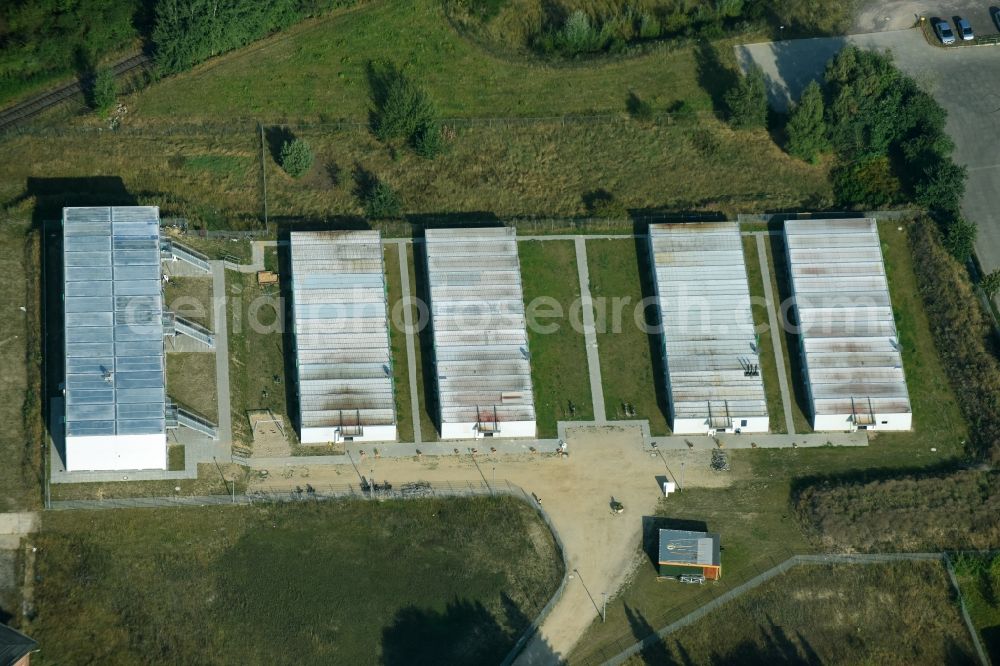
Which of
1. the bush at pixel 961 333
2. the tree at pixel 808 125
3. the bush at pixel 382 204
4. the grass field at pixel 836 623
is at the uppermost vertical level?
the tree at pixel 808 125

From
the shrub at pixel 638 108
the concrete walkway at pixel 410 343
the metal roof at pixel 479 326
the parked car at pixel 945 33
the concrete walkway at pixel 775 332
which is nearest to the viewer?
the metal roof at pixel 479 326

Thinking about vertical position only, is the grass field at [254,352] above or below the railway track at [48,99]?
below

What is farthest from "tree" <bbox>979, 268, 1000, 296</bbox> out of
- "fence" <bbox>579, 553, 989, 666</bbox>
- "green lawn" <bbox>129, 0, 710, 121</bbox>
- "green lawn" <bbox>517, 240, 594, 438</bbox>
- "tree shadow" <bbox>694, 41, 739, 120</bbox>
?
"green lawn" <bbox>517, 240, 594, 438</bbox>

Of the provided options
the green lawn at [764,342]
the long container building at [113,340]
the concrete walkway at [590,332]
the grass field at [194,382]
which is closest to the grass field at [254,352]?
the grass field at [194,382]

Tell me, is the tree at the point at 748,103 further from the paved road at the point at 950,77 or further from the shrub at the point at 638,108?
the shrub at the point at 638,108

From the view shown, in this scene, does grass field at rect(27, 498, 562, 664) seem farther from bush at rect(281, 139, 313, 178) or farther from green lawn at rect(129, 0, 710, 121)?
green lawn at rect(129, 0, 710, 121)

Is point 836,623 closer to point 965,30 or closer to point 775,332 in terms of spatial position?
point 775,332

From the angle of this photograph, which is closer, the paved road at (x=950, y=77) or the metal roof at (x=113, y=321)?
the metal roof at (x=113, y=321)

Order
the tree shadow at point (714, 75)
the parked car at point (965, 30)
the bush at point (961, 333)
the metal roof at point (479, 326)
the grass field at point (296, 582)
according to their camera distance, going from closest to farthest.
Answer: the grass field at point (296, 582) → the metal roof at point (479, 326) → the bush at point (961, 333) → the tree shadow at point (714, 75) → the parked car at point (965, 30)
